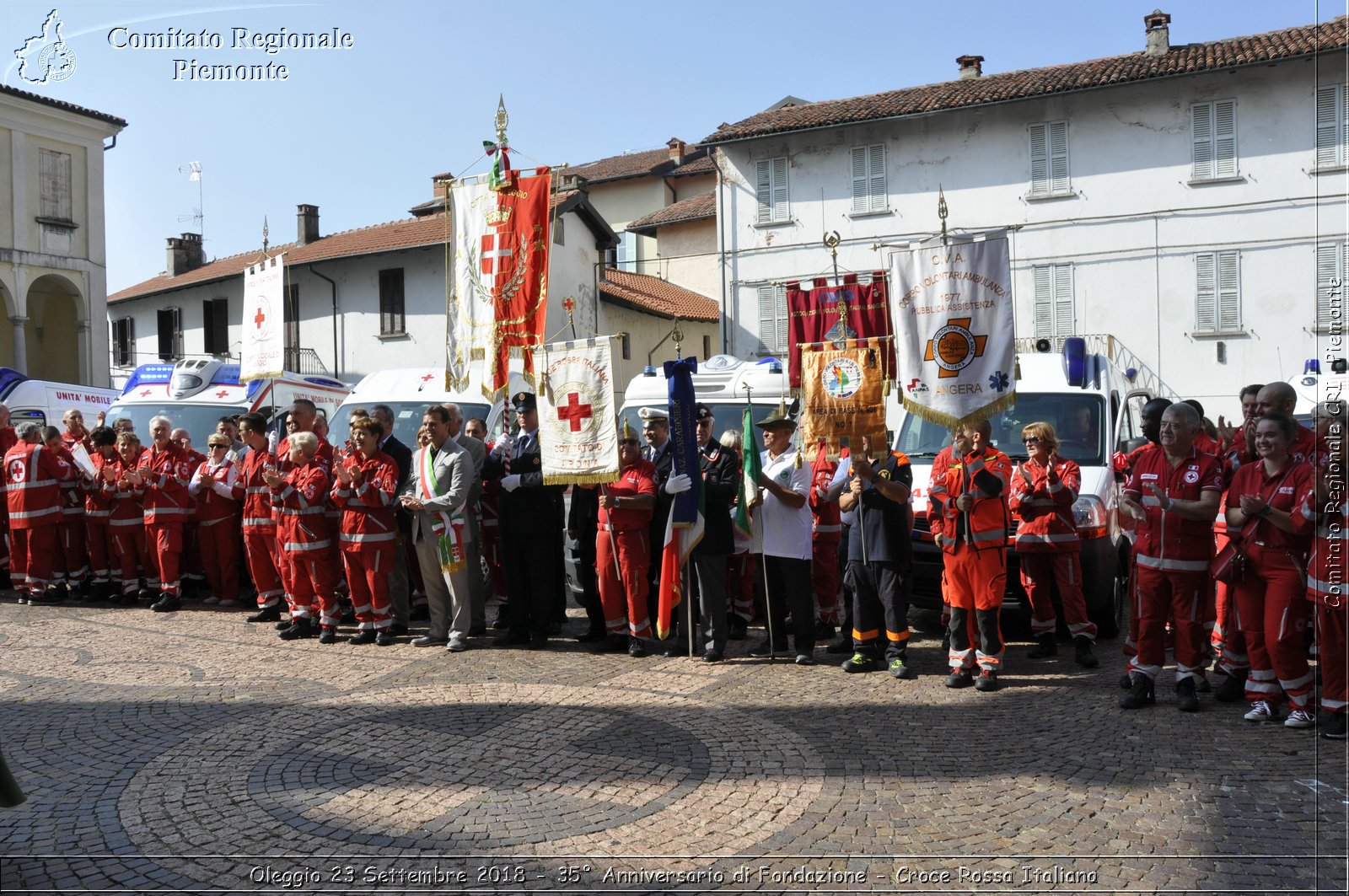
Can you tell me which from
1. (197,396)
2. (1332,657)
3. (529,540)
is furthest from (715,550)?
(197,396)

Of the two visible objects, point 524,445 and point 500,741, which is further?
point 524,445

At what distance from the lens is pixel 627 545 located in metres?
8.91

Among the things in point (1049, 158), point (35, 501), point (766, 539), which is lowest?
point (766, 539)

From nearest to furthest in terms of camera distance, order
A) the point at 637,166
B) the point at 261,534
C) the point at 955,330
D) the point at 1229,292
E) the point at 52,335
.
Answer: the point at 955,330
the point at 261,534
the point at 1229,292
the point at 52,335
the point at 637,166

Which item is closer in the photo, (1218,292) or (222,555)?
(222,555)

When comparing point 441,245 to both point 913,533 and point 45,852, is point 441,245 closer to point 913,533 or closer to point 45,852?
point 913,533

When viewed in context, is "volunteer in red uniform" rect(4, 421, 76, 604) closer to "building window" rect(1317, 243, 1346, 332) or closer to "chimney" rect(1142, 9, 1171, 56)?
"building window" rect(1317, 243, 1346, 332)

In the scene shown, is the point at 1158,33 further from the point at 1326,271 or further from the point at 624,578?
the point at 624,578

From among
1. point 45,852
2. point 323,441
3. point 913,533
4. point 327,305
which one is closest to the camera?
point 45,852

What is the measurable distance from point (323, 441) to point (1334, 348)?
8.26 meters

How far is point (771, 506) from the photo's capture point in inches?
342

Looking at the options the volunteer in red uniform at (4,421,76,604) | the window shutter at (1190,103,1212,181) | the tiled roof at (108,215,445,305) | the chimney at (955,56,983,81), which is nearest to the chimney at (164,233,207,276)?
the tiled roof at (108,215,445,305)

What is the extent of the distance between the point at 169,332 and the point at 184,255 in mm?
5057

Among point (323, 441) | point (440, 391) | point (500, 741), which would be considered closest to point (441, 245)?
point (440, 391)
